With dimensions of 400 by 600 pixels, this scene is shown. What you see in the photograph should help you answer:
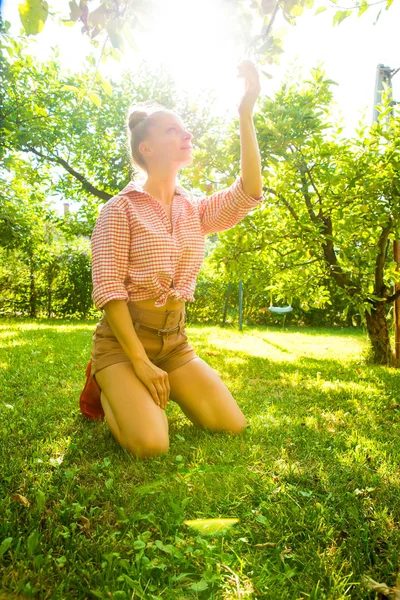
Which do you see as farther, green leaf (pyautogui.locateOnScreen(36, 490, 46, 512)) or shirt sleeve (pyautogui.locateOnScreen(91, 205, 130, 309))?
shirt sleeve (pyautogui.locateOnScreen(91, 205, 130, 309))

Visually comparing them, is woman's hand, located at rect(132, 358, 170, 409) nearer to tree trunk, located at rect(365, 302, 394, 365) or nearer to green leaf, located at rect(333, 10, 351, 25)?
green leaf, located at rect(333, 10, 351, 25)

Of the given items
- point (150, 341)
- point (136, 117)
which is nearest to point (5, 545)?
point (150, 341)

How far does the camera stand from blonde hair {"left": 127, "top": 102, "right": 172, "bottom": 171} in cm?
238

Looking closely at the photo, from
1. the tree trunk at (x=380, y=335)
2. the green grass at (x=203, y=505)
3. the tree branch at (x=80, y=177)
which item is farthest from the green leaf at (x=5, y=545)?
the tree branch at (x=80, y=177)

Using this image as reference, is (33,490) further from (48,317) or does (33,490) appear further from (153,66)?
(153,66)

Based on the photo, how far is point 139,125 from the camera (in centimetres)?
241

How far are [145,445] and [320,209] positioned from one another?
10.8 feet

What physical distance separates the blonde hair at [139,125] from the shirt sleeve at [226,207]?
42cm

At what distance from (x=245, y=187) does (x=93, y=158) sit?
8927mm

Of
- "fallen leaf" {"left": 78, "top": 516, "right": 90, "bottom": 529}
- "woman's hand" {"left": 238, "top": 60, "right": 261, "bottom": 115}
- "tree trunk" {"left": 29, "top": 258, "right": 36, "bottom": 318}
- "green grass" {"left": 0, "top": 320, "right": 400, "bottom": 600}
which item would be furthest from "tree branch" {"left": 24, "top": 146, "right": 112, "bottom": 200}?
"fallen leaf" {"left": 78, "top": 516, "right": 90, "bottom": 529}

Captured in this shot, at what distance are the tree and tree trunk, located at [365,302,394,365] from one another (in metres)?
0.01

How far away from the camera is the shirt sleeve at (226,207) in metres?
2.36

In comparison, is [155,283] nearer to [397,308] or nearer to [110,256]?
[110,256]

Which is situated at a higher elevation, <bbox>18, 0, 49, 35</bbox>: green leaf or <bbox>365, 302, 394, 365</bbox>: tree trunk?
<bbox>18, 0, 49, 35</bbox>: green leaf
